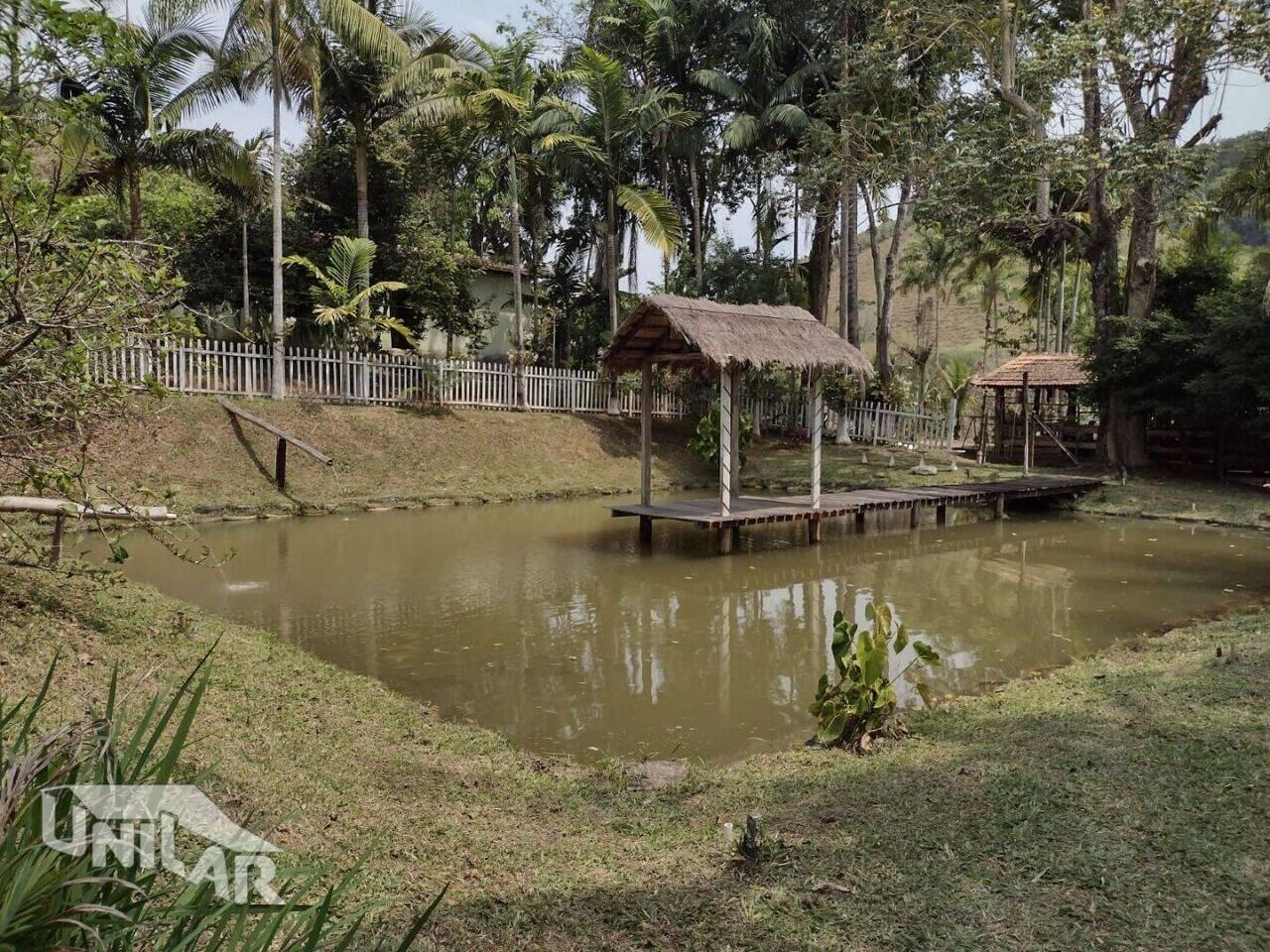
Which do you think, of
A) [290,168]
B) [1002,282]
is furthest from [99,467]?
[1002,282]

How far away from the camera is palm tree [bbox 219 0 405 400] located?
16.0 m

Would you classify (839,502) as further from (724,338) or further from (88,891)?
(88,891)

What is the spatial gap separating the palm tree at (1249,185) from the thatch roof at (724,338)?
40.9ft

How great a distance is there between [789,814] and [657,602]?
17.2 feet

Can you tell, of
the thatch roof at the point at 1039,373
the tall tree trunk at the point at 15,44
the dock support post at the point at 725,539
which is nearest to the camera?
the tall tree trunk at the point at 15,44

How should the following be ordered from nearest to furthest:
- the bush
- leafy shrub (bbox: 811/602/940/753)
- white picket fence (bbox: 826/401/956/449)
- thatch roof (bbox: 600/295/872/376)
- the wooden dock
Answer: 1. the bush
2. leafy shrub (bbox: 811/602/940/753)
3. thatch roof (bbox: 600/295/872/376)
4. the wooden dock
5. white picket fence (bbox: 826/401/956/449)

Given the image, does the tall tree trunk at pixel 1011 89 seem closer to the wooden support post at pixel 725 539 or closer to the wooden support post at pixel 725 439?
the wooden support post at pixel 725 439

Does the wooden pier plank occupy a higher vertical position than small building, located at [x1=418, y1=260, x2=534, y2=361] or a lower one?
lower

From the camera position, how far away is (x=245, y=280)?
68.4 feet

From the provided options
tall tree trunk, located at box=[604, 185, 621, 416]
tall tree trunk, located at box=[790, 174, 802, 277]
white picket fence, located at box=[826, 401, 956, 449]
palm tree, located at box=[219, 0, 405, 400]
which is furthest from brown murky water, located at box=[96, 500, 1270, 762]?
tall tree trunk, located at box=[790, 174, 802, 277]

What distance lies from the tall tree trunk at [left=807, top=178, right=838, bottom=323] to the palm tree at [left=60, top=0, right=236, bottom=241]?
1483cm

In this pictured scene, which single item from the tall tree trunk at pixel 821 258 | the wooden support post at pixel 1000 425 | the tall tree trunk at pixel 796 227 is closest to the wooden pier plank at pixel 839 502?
the wooden support post at pixel 1000 425

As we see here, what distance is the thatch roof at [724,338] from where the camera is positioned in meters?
11.9

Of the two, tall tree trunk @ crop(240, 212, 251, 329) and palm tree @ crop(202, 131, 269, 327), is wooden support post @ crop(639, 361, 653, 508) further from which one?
tall tree trunk @ crop(240, 212, 251, 329)
